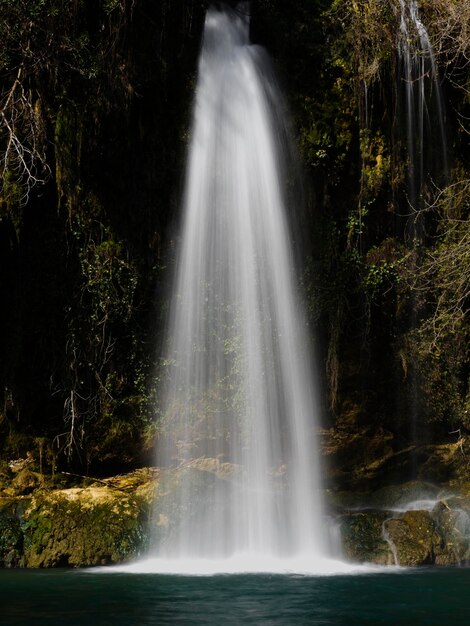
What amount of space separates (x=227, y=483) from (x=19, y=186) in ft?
15.4

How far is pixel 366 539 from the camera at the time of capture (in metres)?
9.23

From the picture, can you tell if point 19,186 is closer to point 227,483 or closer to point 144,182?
point 144,182

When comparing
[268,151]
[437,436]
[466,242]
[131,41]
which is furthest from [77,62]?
[437,436]

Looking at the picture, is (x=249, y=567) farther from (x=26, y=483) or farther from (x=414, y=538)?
(x=26, y=483)

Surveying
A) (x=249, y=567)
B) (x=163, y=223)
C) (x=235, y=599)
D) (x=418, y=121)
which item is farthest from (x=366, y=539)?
(x=418, y=121)

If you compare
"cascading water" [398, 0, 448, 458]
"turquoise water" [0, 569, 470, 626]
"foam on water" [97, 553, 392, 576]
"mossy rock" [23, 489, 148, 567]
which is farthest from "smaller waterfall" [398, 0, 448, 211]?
"mossy rock" [23, 489, 148, 567]

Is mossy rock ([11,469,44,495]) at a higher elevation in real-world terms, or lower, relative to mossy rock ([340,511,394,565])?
higher

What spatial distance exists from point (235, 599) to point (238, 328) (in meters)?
4.40

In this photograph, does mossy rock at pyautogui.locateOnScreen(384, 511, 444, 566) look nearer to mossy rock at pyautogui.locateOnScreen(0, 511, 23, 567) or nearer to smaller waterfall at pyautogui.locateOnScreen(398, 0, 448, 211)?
smaller waterfall at pyautogui.locateOnScreen(398, 0, 448, 211)

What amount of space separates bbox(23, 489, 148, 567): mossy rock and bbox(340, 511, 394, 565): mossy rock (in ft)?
8.22

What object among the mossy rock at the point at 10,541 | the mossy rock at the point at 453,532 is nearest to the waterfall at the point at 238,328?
the mossy rock at the point at 453,532

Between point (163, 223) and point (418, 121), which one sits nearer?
point (163, 223)

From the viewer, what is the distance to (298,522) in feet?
32.2

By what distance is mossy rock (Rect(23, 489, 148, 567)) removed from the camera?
9.20m
